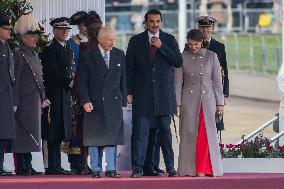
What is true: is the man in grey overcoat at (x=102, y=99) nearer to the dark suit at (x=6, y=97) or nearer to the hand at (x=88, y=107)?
the hand at (x=88, y=107)

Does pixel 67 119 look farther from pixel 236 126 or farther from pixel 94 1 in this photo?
pixel 236 126

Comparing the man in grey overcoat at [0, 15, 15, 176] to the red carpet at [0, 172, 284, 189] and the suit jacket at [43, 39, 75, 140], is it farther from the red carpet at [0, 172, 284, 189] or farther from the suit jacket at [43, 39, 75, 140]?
the suit jacket at [43, 39, 75, 140]

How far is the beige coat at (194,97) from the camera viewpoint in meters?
18.5

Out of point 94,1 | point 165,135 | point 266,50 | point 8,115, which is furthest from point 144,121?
point 266,50

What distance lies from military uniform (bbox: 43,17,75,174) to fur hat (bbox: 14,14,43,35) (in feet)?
0.98

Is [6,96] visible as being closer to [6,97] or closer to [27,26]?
[6,97]

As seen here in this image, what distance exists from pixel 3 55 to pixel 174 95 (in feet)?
6.44

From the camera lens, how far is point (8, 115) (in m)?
17.8

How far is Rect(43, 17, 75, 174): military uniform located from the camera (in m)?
18.7

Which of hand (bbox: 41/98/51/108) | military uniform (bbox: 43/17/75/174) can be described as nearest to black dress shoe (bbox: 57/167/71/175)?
military uniform (bbox: 43/17/75/174)

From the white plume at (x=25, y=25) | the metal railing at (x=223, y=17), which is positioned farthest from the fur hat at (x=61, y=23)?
the metal railing at (x=223, y=17)

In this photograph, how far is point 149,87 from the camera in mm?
18359

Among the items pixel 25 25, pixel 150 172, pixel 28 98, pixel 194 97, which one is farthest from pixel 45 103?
pixel 194 97

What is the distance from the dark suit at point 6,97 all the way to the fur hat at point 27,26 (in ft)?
1.99
